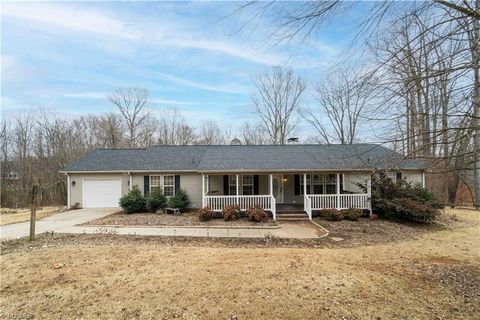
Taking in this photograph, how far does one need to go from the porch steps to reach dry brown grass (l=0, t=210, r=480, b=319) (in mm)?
5596

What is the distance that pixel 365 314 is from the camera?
4.09 m

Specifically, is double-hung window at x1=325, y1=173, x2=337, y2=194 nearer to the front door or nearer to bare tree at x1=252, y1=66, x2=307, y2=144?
the front door

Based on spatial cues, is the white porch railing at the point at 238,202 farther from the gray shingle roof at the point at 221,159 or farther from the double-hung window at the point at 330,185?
the double-hung window at the point at 330,185

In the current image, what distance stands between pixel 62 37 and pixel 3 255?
25.1 feet

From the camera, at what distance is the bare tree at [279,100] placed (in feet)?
98.0

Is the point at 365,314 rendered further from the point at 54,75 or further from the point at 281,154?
the point at 54,75

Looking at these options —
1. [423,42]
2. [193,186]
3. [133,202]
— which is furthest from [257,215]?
[423,42]

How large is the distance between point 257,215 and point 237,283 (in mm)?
7509

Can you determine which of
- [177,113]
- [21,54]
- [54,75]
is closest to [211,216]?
[21,54]

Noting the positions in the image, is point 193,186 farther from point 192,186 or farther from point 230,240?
point 230,240

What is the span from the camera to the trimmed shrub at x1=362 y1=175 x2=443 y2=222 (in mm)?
12203

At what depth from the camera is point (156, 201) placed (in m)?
15.4

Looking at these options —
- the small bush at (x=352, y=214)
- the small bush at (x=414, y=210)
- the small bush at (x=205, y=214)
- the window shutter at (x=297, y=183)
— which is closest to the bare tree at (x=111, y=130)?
the small bush at (x=205, y=214)

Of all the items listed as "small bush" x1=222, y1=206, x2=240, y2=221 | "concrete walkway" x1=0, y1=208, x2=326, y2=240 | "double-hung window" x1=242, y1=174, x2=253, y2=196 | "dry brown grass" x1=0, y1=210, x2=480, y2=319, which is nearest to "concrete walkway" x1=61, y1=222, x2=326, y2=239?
Answer: "concrete walkway" x1=0, y1=208, x2=326, y2=240
